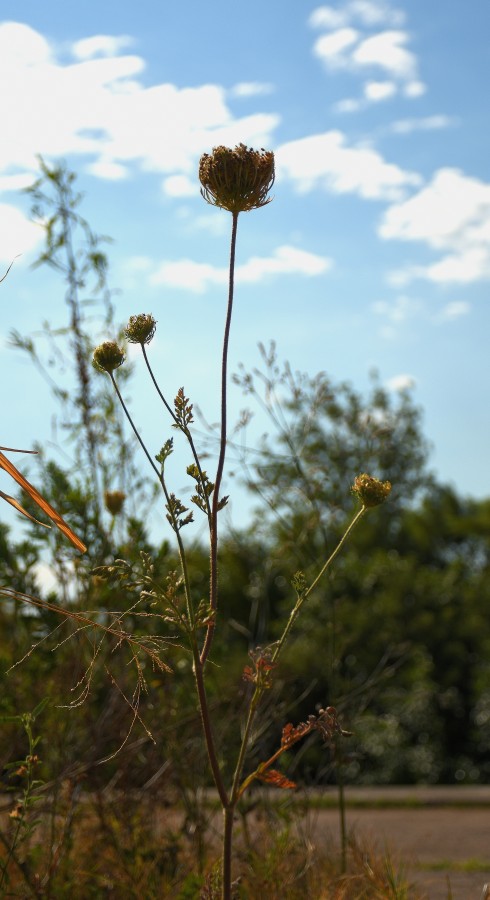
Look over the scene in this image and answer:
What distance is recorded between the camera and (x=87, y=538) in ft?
12.8

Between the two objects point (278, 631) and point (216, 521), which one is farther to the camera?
point (278, 631)

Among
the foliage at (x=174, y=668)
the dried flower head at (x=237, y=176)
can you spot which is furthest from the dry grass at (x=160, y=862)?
the dried flower head at (x=237, y=176)

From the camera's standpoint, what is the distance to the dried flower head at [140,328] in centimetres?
238

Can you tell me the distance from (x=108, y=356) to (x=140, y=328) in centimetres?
10

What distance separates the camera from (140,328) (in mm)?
2383

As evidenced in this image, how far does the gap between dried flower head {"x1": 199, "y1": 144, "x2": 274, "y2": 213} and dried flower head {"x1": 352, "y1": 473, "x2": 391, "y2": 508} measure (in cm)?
65

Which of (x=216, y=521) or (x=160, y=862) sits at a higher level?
(x=216, y=521)

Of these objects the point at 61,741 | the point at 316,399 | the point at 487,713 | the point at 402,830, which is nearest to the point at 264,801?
the point at 61,741

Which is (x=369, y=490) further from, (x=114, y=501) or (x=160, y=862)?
(x=160, y=862)

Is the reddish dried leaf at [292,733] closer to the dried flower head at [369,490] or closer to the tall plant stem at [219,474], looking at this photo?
the tall plant stem at [219,474]

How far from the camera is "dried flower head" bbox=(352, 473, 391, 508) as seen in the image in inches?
94.5

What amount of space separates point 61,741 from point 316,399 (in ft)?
5.41

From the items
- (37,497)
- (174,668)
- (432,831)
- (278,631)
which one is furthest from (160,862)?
(278,631)

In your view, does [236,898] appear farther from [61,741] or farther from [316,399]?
[316,399]
